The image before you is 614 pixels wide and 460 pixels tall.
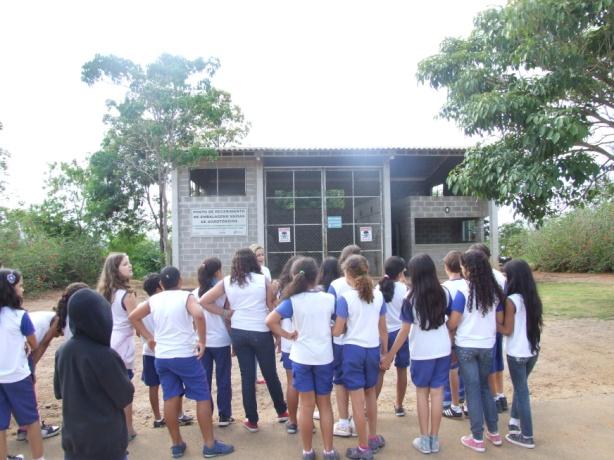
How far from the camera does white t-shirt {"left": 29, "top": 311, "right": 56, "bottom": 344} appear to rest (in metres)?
3.42

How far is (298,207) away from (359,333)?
13.0 m

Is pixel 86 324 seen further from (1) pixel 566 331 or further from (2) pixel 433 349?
(1) pixel 566 331

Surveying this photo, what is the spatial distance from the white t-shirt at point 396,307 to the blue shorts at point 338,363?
62cm

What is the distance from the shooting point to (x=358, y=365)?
3191mm

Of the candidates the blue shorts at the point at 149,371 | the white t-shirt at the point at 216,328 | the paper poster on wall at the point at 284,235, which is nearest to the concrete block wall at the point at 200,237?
the paper poster on wall at the point at 284,235

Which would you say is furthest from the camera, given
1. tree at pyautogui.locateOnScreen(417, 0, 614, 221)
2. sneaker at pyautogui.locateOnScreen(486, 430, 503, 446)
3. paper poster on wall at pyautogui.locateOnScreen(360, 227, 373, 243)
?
paper poster on wall at pyautogui.locateOnScreen(360, 227, 373, 243)

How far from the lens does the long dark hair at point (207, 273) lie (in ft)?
12.8

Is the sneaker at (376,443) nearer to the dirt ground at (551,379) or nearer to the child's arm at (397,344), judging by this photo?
the child's arm at (397,344)

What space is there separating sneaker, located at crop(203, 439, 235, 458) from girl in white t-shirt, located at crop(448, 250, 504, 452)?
5.40 ft

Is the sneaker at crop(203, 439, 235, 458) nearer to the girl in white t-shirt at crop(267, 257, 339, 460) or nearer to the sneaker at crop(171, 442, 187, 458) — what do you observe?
the sneaker at crop(171, 442, 187, 458)

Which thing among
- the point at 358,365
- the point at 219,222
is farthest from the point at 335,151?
the point at 358,365

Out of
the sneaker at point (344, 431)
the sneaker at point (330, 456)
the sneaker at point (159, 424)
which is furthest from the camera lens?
the sneaker at point (159, 424)

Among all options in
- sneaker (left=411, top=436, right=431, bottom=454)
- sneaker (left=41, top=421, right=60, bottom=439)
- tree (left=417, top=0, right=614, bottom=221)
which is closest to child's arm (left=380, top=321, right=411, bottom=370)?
sneaker (left=411, top=436, right=431, bottom=454)

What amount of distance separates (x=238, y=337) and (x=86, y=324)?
158 cm
